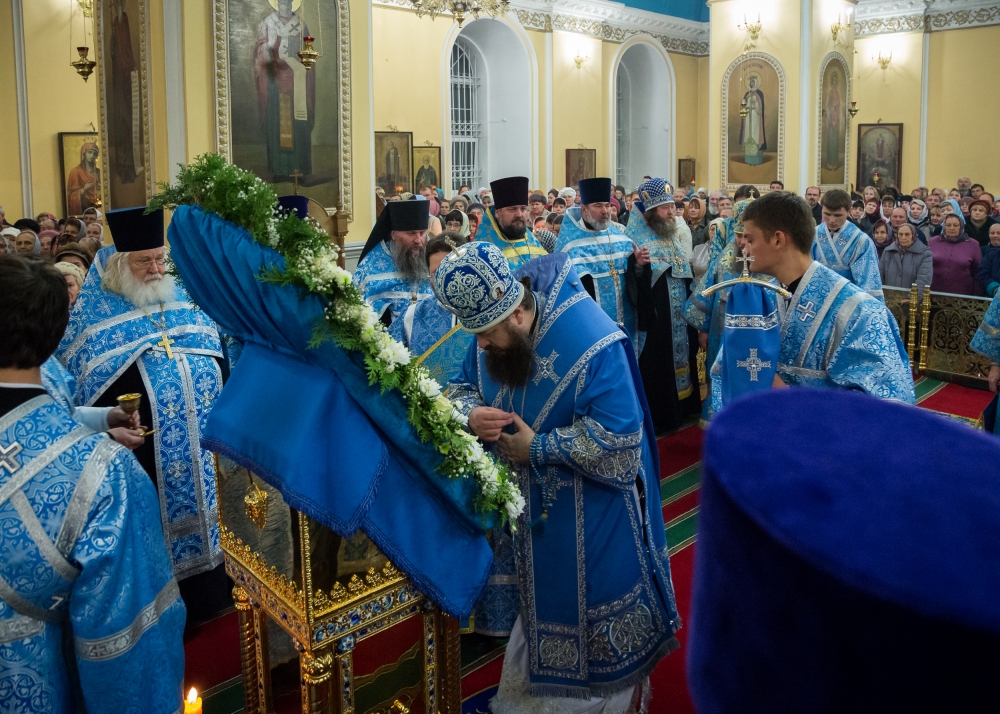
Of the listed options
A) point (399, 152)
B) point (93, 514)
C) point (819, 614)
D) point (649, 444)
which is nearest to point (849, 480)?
point (819, 614)

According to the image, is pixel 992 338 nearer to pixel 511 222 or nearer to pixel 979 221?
pixel 511 222

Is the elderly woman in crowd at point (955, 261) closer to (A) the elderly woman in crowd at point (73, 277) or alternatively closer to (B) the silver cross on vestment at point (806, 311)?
(B) the silver cross on vestment at point (806, 311)

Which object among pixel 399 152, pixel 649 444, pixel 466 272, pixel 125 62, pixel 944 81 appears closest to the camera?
pixel 466 272

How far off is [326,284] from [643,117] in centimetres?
2096

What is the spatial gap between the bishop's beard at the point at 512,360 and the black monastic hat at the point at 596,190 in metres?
4.39

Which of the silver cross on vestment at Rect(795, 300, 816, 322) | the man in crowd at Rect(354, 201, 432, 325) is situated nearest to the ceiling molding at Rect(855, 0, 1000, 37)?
the man in crowd at Rect(354, 201, 432, 325)

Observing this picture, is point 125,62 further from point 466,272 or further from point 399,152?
point 399,152

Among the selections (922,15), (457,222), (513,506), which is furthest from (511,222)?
(922,15)

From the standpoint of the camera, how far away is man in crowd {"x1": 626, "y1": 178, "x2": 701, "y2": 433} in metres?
6.92

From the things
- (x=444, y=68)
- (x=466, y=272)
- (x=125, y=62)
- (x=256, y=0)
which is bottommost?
(x=466, y=272)

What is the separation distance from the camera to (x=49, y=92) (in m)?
11.9

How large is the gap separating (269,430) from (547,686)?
1.34 meters

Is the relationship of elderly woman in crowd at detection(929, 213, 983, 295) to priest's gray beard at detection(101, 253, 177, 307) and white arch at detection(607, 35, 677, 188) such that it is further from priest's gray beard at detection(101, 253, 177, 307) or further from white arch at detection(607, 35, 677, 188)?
white arch at detection(607, 35, 677, 188)

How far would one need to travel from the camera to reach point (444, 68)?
51.5 ft
